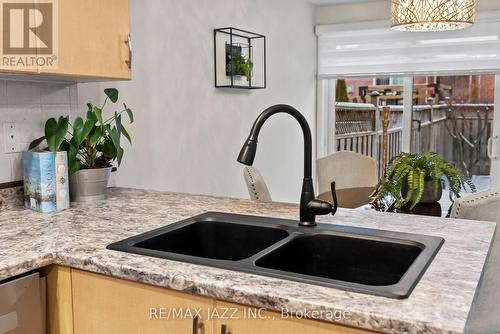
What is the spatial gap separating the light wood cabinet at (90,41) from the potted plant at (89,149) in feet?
0.53

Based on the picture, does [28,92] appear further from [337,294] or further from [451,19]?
[451,19]

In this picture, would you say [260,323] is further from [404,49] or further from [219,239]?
[404,49]

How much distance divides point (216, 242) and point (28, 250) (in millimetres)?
583

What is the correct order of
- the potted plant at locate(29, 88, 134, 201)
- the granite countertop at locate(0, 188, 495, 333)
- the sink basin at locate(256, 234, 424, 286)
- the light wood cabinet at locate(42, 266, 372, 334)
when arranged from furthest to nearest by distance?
the potted plant at locate(29, 88, 134, 201) < the sink basin at locate(256, 234, 424, 286) < the light wood cabinet at locate(42, 266, 372, 334) < the granite countertop at locate(0, 188, 495, 333)

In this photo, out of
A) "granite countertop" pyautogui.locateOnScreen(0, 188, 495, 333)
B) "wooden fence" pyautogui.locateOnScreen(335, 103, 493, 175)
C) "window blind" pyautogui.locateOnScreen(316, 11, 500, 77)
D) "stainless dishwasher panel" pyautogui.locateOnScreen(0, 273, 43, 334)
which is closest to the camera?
"granite countertop" pyautogui.locateOnScreen(0, 188, 495, 333)

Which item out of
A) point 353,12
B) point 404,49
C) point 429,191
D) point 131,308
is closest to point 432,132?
point 404,49

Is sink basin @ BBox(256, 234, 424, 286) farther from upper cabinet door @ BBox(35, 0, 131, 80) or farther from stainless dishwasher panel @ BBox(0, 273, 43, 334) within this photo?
upper cabinet door @ BBox(35, 0, 131, 80)

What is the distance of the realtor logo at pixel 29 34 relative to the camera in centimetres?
152

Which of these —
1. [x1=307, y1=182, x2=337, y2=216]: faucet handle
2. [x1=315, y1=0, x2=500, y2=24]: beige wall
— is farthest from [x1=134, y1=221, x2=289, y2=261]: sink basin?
[x1=315, y1=0, x2=500, y2=24]: beige wall

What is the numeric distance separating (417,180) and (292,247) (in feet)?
3.40

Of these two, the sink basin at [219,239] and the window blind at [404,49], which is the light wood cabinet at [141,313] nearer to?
the sink basin at [219,239]

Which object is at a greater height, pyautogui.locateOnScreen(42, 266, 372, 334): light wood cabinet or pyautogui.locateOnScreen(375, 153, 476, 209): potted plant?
pyautogui.locateOnScreen(375, 153, 476, 209): potted plant

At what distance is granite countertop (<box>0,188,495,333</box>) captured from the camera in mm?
900

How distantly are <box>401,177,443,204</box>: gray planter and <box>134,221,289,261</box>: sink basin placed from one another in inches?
39.6
